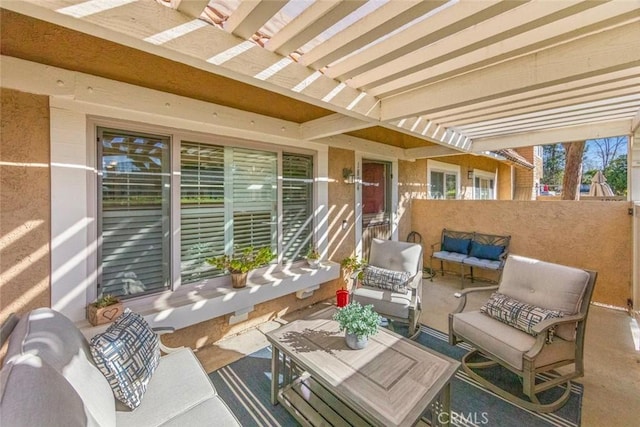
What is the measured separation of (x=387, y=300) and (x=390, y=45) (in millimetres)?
2613

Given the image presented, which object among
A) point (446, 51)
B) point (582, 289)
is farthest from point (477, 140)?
point (446, 51)

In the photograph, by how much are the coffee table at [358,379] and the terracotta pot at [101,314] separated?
1.29 meters

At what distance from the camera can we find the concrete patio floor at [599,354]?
7.23 ft

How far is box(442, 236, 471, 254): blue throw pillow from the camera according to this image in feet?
17.9

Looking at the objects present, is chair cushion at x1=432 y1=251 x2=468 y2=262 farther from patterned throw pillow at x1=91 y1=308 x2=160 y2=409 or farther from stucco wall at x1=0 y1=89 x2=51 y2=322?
stucco wall at x1=0 y1=89 x2=51 y2=322

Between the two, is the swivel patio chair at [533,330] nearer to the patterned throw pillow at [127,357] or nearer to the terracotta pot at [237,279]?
the terracotta pot at [237,279]

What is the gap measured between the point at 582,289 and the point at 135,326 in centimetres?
362

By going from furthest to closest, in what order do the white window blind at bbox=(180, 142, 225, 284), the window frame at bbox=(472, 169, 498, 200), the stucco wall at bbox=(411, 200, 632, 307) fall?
the window frame at bbox=(472, 169, 498, 200) → the stucco wall at bbox=(411, 200, 632, 307) → the white window blind at bbox=(180, 142, 225, 284)

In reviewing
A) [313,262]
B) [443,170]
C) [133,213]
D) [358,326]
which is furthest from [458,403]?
[443,170]

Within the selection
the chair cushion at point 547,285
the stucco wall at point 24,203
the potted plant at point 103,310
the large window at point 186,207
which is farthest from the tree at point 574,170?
the stucco wall at point 24,203

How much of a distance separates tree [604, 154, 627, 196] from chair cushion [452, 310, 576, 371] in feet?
39.6

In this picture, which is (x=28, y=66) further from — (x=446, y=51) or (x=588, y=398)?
(x=588, y=398)

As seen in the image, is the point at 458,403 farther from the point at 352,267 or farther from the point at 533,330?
the point at 352,267

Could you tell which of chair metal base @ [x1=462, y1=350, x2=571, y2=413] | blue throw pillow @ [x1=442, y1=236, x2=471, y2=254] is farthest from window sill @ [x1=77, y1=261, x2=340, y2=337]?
blue throw pillow @ [x1=442, y1=236, x2=471, y2=254]
